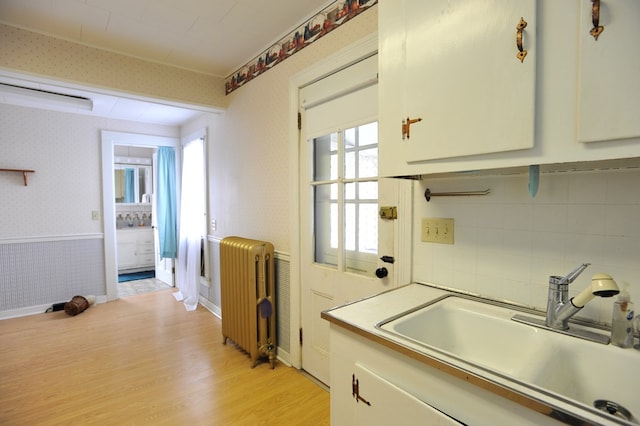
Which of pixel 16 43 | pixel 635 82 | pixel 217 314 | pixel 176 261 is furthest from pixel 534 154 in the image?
pixel 176 261

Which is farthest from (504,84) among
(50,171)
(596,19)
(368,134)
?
(50,171)

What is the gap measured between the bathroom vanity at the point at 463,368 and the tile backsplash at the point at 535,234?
10 cm

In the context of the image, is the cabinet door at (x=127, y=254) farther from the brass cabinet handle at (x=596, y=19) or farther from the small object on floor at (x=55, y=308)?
the brass cabinet handle at (x=596, y=19)

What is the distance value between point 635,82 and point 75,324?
4.45 metres

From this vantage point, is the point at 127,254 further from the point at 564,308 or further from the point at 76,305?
the point at 564,308

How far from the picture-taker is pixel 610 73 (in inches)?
29.3

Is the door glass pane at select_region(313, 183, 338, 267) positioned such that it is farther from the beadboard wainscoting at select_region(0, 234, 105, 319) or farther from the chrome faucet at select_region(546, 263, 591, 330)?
the beadboard wainscoting at select_region(0, 234, 105, 319)

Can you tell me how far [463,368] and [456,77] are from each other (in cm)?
87

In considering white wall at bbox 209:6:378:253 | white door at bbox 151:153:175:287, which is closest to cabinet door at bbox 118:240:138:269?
white door at bbox 151:153:175:287

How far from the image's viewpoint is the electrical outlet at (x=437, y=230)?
1.41 m

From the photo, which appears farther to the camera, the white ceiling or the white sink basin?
the white ceiling

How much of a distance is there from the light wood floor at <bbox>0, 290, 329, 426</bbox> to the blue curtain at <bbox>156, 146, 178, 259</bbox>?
133cm

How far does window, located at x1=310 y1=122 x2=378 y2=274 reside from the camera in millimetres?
1832

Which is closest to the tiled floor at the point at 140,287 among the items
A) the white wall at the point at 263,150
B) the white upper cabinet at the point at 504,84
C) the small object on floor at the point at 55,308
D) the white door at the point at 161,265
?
the white door at the point at 161,265
